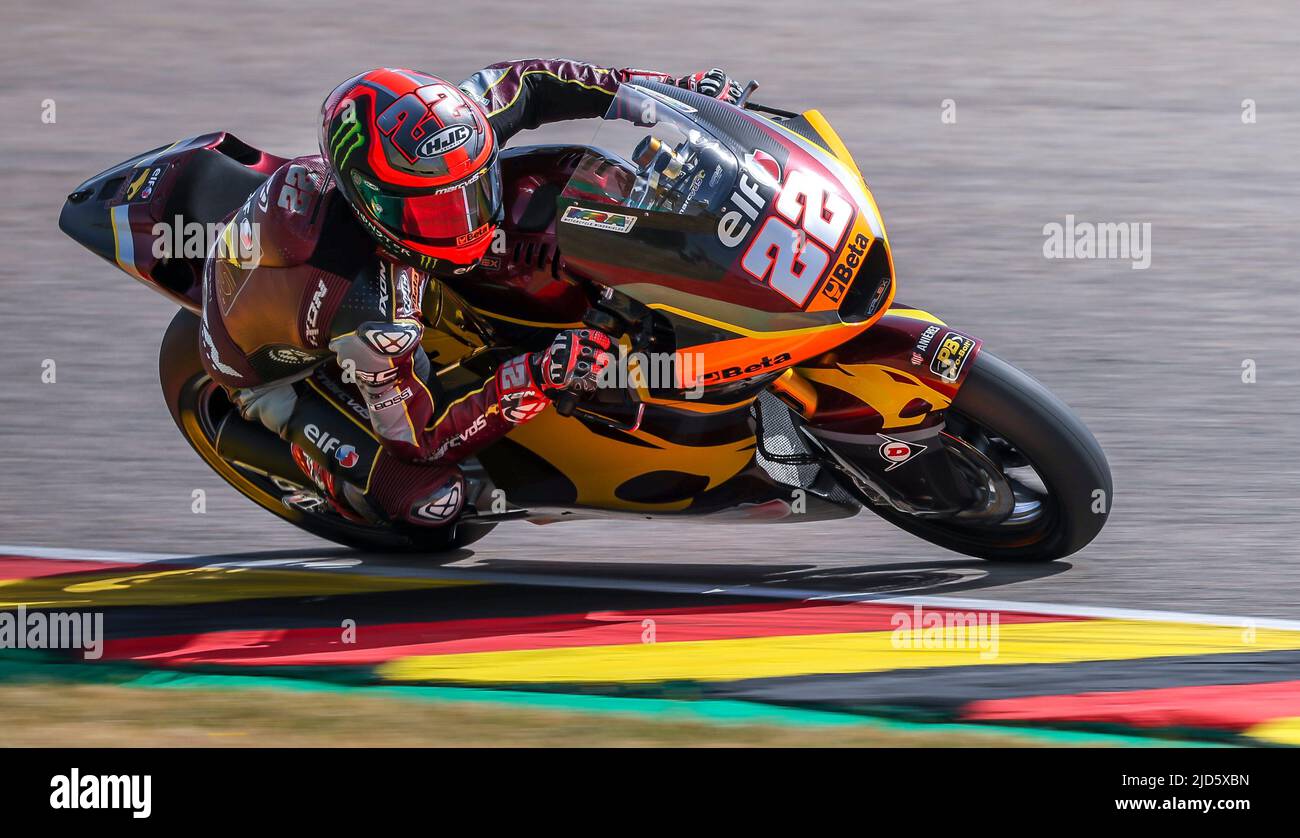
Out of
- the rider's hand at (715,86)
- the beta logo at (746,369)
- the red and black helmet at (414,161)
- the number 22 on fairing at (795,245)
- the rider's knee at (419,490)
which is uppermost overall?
the rider's hand at (715,86)

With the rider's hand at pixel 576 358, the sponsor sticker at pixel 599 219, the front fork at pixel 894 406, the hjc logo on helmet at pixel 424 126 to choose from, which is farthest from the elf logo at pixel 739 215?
the hjc logo on helmet at pixel 424 126

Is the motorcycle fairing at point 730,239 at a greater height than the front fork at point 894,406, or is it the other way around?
the motorcycle fairing at point 730,239

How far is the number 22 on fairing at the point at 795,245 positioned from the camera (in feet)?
13.5

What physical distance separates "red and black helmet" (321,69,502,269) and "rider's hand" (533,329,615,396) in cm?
34

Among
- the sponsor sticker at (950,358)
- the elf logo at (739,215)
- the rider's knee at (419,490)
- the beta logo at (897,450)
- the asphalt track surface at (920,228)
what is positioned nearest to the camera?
the elf logo at (739,215)

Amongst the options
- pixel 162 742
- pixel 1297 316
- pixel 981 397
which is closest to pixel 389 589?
pixel 162 742

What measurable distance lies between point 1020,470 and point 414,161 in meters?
1.94

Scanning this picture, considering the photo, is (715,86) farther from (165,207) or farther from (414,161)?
(165,207)

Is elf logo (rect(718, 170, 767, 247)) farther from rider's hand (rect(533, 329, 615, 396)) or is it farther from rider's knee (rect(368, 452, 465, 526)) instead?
rider's knee (rect(368, 452, 465, 526))

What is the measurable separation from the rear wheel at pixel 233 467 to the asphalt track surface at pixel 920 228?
0.12 m

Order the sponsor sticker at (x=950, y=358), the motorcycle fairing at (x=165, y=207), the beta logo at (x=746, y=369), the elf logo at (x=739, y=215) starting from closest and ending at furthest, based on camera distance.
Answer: the elf logo at (x=739, y=215)
the beta logo at (x=746, y=369)
the sponsor sticker at (x=950, y=358)
the motorcycle fairing at (x=165, y=207)

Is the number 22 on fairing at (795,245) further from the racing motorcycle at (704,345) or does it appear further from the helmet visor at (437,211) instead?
the helmet visor at (437,211)

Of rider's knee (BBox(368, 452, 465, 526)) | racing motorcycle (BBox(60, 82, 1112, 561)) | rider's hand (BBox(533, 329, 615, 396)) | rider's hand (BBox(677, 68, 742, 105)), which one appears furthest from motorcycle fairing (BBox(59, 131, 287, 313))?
rider's hand (BBox(677, 68, 742, 105))

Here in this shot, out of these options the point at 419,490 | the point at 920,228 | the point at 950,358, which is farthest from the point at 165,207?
the point at 920,228
